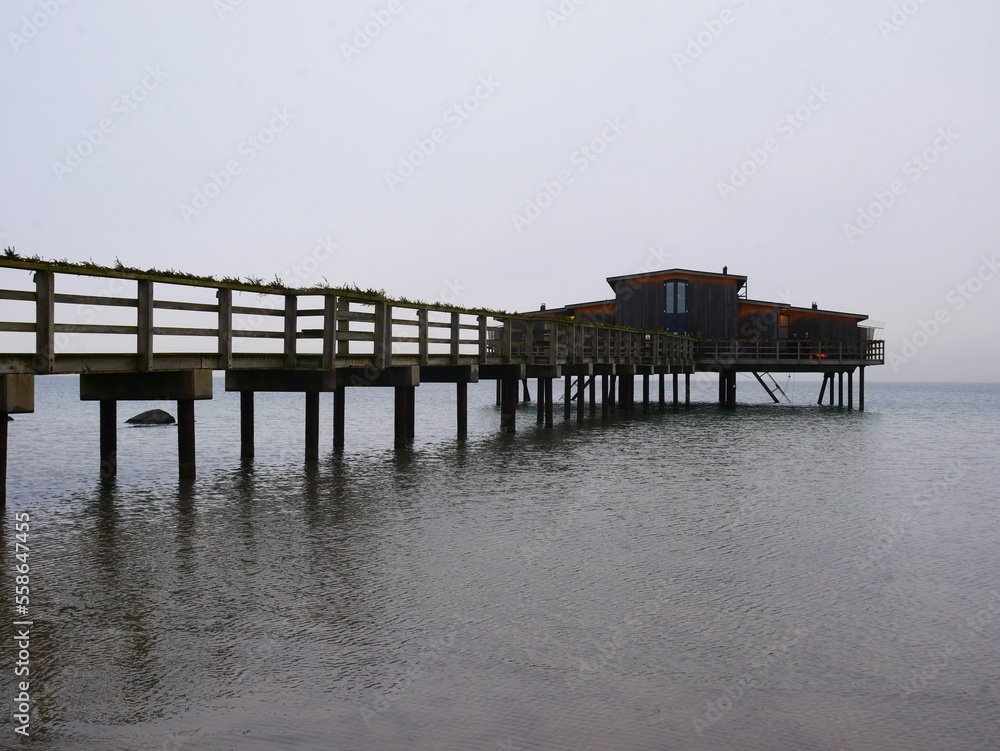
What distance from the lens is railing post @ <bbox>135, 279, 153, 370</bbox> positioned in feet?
40.2

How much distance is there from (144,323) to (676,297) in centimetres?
3861

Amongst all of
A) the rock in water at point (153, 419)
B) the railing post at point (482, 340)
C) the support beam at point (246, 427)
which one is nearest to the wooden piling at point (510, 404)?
the railing post at point (482, 340)

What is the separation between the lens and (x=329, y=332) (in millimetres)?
15961

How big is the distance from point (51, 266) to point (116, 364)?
1694mm

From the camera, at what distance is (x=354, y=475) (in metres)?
16.8

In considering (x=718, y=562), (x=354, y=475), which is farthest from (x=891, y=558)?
(x=354, y=475)

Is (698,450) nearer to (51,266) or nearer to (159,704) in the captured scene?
(51,266)

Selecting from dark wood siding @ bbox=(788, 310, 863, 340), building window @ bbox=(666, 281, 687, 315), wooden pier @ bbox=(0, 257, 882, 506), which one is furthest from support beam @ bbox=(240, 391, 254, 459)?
dark wood siding @ bbox=(788, 310, 863, 340)

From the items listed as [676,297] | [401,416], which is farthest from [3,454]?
[676,297]

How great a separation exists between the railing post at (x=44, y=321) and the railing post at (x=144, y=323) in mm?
1577

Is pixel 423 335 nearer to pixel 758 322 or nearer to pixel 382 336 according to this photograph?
pixel 382 336

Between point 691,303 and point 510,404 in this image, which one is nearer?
point 510,404

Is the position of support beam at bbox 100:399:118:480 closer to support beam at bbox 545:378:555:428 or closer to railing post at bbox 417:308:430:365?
railing post at bbox 417:308:430:365

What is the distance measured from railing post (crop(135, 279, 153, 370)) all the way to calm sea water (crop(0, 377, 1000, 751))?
7.20 ft
